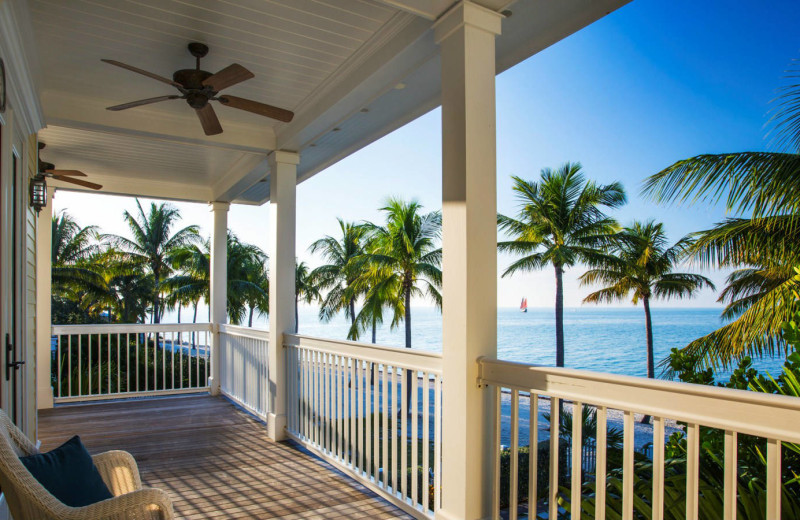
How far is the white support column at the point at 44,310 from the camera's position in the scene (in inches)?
232

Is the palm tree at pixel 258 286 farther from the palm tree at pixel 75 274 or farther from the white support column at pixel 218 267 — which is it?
the white support column at pixel 218 267

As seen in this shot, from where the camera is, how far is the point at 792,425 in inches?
54.0

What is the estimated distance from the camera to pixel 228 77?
2977mm

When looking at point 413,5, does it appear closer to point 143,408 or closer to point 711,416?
point 711,416

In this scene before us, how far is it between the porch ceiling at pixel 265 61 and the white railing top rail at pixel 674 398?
5.52 ft

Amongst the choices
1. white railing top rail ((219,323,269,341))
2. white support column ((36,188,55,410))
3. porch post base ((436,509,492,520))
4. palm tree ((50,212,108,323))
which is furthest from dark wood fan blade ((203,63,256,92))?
palm tree ((50,212,108,323))

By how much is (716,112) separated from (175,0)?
44.6 meters

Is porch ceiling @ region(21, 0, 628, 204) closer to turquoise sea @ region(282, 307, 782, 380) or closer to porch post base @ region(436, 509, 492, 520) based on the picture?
porch post base @ region(436, 509, 492, 520)

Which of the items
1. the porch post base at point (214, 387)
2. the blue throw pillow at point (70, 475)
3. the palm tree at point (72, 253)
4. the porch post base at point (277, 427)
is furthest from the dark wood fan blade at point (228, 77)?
the palm tree at point (72, 253)

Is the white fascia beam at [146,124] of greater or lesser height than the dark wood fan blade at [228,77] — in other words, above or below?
above

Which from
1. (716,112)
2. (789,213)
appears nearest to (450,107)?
(789,213)

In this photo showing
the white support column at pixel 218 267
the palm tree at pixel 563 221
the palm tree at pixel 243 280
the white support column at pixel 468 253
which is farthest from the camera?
the palm tree at pixel 243 280

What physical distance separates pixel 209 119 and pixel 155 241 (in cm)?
2376

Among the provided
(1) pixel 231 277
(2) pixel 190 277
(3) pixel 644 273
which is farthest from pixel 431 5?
(1) pixel 231 277
